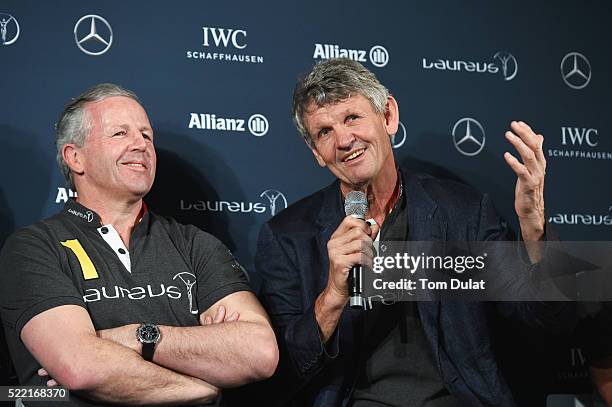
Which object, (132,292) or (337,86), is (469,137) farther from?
(132,292)

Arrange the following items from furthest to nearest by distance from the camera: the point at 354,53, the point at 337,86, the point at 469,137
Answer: the point at 469,137, the point at 354,53, the point at 337,86

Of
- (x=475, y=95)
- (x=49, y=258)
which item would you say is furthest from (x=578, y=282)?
(x=49, y=258)

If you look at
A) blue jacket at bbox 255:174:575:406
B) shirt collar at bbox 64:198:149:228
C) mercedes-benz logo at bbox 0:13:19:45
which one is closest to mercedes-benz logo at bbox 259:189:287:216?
blue jacket at bbox 255:174:575:406

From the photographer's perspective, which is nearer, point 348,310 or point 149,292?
point 149,292

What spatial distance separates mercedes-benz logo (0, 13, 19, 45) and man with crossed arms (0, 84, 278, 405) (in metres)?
0.47

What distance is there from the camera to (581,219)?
407 centimetres

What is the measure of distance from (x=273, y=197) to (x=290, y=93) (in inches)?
19.1

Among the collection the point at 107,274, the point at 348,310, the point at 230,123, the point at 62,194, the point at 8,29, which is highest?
the point at 8,29

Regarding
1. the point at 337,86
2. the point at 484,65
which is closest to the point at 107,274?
the point at 337,86

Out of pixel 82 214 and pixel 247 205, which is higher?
pixel 247 205

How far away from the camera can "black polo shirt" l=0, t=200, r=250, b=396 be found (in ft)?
8.95

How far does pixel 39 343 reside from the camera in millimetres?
2607

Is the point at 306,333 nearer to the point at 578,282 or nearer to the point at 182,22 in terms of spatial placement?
the point at 578,282
